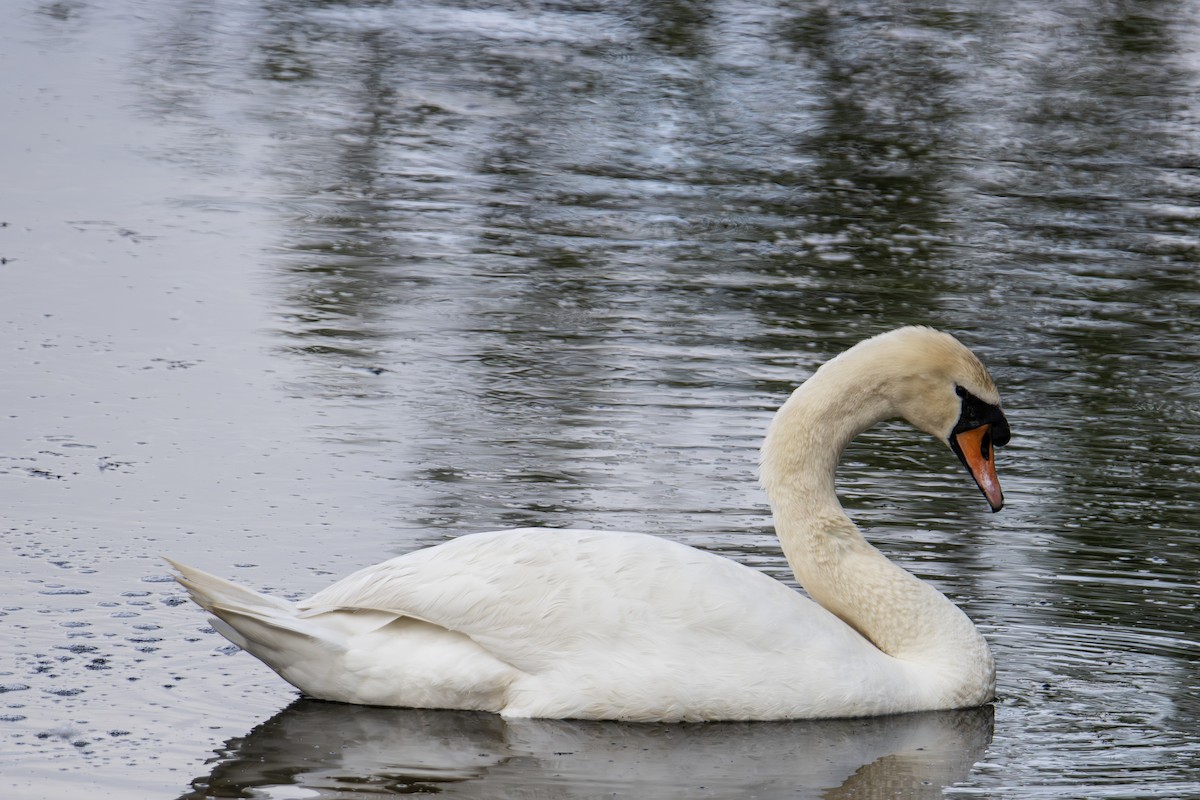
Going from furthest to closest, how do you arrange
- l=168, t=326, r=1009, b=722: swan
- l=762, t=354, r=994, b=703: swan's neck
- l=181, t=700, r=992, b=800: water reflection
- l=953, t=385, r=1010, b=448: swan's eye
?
l=953, t=385, r=1010, b=448: swan's eye
l=762, t=354, r=994, b=703: swan's neck
l=168, t=326, r=1009, b=722: swan
l=181, t=700, r=992, b=800: water reflection

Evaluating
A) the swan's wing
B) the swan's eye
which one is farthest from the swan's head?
the swan's wing

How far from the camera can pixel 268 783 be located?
5.55 metres

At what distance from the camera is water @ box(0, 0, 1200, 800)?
20.0ft

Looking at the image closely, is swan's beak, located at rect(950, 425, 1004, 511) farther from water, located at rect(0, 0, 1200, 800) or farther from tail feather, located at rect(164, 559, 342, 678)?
tail feather, located at rect(164, 559, 342, 678)

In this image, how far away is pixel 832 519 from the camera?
683cm

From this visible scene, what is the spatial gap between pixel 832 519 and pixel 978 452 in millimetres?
544

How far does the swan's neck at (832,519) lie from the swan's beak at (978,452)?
Result: 28 cm

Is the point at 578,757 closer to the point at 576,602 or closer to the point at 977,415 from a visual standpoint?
the point at 576,602

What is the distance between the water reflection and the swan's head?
3.22 ft

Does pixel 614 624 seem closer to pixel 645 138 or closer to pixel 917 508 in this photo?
pixel 917 508

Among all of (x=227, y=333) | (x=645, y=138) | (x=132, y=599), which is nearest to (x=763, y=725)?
(x=132, y=599)

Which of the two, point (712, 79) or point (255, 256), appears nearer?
point (255, 256)

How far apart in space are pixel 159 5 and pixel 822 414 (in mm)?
17277

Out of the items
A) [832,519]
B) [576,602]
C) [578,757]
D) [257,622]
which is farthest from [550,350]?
[578,757]
